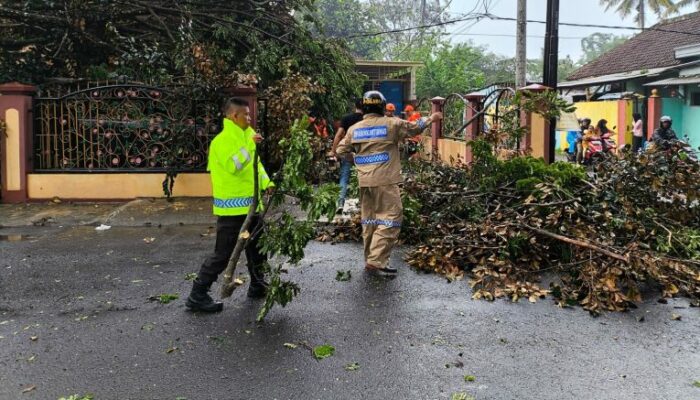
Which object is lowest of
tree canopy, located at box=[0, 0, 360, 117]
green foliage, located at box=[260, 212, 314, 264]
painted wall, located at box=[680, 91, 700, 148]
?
green foliage, located at box=[260, 212, 314, 264]

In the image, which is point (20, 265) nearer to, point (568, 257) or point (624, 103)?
point (568, 257)

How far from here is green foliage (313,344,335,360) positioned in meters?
4.06

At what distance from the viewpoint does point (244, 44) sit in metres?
12.4

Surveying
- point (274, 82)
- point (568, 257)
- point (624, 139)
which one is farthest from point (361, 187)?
point (624, 139)

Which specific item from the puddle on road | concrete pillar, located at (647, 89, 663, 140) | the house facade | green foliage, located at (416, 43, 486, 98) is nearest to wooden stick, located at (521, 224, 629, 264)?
the puddle on road

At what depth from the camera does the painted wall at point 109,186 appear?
33.9 feet

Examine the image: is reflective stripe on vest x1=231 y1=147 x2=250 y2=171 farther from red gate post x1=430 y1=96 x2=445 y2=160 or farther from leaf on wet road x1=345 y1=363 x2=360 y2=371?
red gate post x1=430 y1=96 x2=445 y2=160

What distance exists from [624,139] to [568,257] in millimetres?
15956

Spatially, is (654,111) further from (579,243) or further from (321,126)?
(579,243)

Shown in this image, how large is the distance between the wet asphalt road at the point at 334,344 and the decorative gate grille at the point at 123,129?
15.0ft

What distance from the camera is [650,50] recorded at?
997 inches

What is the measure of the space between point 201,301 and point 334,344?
4.11 ft

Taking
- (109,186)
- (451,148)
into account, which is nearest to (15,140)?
(109,186)

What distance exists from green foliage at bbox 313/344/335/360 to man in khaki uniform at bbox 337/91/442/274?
187 centimetres
